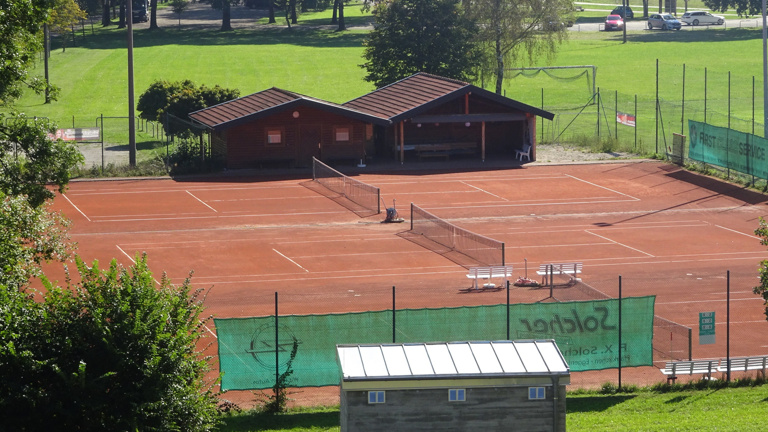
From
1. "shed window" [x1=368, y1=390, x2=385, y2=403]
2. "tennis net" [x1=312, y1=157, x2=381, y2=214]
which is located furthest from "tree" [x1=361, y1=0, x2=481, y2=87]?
"shed window" [x1=368, y1=390, x2=385, y2=403]

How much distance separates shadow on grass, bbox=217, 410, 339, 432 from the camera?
19516 mm

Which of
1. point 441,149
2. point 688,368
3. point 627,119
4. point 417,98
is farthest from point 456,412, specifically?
point 627,119

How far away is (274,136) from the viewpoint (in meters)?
51.8

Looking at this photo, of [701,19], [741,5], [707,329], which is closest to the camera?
[707,329]

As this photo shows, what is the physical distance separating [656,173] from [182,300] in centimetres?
3672

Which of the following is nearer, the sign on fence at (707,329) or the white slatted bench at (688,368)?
the white slatted bench at (688,368)

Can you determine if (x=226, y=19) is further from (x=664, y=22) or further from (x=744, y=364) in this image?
(x=744, y=364)

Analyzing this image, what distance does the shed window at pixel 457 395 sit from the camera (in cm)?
1561

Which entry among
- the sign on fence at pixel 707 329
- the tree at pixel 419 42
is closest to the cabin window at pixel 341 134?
the tree at pixel 419 42

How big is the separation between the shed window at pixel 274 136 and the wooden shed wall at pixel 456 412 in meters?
36.9

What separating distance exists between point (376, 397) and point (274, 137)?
37186mm

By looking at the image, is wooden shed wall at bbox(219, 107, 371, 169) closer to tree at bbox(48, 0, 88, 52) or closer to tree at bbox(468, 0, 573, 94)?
tree at bbox(468, 0, 573, 94)

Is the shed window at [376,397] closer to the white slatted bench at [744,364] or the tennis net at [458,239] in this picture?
the white slatted bench at [744,364]

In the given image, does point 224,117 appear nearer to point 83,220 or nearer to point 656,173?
point 83,220
